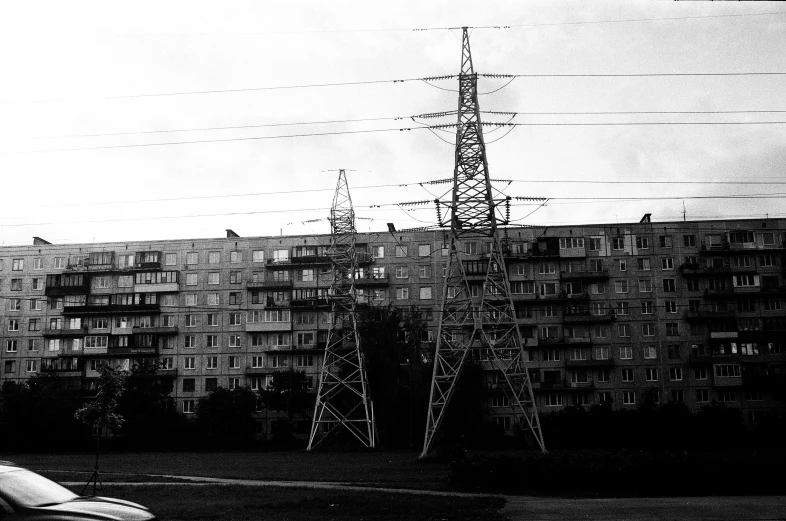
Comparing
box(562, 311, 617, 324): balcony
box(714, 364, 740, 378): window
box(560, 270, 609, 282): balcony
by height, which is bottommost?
box(714, 364, 740, 378): window

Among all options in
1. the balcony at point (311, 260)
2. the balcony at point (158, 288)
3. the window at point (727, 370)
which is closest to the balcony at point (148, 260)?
the balcony at point (158, 288)

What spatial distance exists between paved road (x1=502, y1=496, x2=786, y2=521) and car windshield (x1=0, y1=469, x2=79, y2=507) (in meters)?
14.5

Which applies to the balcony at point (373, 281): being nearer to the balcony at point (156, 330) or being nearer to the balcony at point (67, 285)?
the balcony at point (156, 330)

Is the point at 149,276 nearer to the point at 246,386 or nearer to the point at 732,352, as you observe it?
the point at 246,386

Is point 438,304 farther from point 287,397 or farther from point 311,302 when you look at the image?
point 287,397

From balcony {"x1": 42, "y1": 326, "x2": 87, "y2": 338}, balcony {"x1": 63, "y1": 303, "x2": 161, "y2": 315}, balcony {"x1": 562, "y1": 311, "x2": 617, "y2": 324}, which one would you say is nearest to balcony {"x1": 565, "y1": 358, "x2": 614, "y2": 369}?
balcony {"x1": 562, "y1": 311, "x2": 617, "y2": 324}

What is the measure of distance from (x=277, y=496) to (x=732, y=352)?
88.5 meters

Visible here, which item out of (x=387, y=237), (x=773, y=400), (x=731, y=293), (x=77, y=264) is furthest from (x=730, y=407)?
(x=77, y=264)

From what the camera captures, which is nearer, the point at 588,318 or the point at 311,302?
the point at 588,318

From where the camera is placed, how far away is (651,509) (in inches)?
1023

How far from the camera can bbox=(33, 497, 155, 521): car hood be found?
→ 13.2 m

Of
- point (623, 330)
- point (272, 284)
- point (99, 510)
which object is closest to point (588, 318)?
point (623, 330)

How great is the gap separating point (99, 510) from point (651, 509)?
62.5 ft

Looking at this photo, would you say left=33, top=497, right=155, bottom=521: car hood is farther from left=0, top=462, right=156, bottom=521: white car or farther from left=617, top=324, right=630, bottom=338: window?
left=617, top=324, right=630, bottom=338: window
